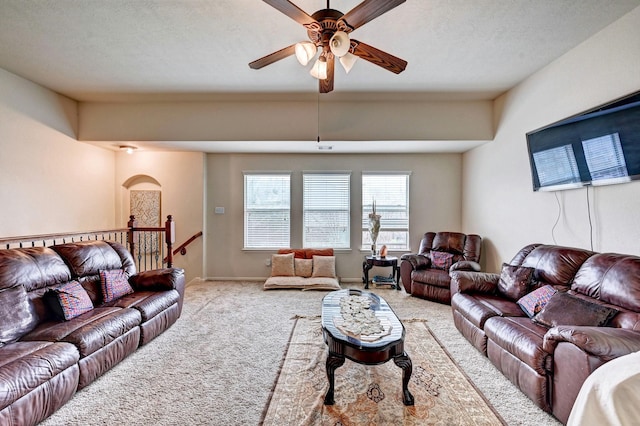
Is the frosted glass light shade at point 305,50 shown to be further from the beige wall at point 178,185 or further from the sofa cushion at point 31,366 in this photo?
the beige wall at point 178,185

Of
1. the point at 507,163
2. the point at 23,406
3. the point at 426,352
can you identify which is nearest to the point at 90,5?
the point at 23,406

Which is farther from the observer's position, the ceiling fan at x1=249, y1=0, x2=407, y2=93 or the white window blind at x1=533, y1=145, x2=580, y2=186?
the white window blind at x1=533, y1=145, x2=580, y2=186

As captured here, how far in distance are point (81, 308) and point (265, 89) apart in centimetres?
331

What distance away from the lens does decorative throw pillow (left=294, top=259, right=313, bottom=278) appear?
5.16 metres

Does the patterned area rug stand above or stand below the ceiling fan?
below

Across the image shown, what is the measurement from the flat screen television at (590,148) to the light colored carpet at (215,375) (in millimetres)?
1993

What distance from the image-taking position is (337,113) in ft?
14.6

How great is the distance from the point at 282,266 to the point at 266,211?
1.14 metres

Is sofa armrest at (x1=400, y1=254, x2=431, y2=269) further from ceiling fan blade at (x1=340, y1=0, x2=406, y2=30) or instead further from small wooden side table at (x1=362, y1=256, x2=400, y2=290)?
ceiling fan blade at (x1=340, y1=0, x2=406, y2=30)

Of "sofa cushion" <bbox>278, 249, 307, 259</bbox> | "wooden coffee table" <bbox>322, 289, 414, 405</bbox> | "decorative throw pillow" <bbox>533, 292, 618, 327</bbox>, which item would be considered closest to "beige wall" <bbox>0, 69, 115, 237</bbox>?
A: "sofa cushion" <bbox>278, 249, 307, 259</bbox>

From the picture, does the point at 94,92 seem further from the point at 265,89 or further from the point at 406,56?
the point at 406,56

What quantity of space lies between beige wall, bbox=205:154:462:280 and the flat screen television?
2.06 m

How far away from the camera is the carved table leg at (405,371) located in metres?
1.95

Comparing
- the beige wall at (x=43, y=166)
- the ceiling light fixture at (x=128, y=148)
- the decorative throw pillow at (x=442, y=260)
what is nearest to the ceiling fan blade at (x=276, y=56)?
the beige wall at (x=43, y=166)
